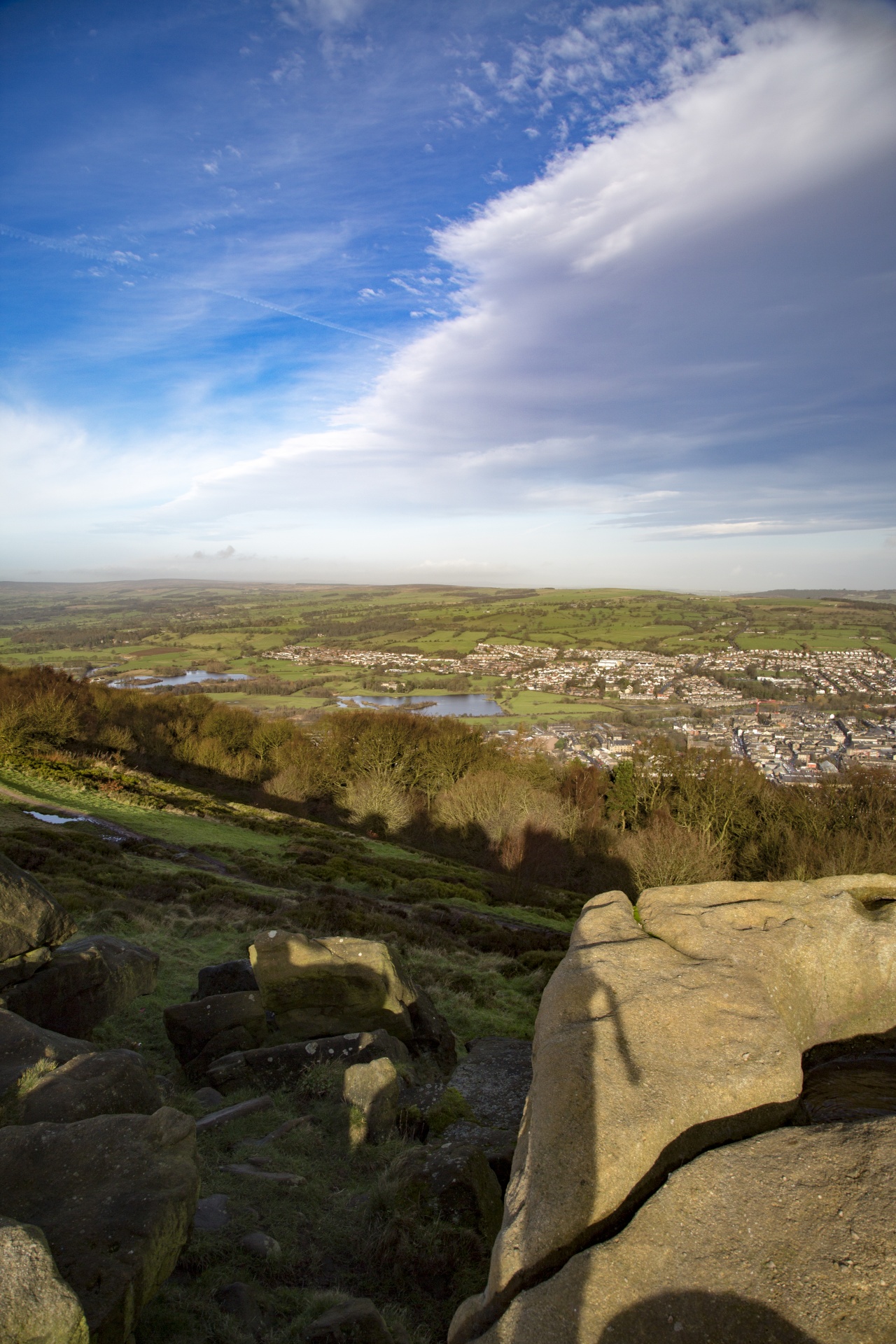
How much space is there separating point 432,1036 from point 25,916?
23.1ft

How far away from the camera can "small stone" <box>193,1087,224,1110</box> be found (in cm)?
862

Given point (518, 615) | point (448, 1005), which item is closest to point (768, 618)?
point (518, 615)

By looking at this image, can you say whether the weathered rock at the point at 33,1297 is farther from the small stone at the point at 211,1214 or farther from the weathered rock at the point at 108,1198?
the small stone at the point at 211,1214

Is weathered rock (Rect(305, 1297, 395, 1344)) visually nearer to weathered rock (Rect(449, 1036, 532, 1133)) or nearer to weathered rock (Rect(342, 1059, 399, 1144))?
weathered rock (Rect(342, 1059, 399, 1144))

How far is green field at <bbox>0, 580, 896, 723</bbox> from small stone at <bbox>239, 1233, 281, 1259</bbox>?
68.4m

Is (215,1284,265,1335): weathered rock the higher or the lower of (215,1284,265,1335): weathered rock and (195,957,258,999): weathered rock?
the higher

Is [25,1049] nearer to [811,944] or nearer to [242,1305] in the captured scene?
[242,1305]

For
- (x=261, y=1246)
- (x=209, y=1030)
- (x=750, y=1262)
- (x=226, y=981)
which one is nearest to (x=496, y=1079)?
(x=209, y=1030)

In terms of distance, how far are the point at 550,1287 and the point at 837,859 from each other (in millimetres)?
30956

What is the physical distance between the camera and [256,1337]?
4.93 m

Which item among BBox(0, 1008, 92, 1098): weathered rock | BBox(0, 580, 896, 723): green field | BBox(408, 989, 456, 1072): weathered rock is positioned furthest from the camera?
BBox(0, 580, 896, 723): green field

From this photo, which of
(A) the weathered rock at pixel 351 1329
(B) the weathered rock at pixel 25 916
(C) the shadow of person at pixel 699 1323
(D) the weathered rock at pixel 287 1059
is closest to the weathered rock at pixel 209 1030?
(D) the weathered rock at pixel 287 1059

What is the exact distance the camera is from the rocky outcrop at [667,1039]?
4453 mm

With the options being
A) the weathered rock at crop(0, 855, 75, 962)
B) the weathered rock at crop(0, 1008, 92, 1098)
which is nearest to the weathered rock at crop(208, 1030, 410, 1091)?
the weathered rock at crop(0, 1008, 92, 1098)
